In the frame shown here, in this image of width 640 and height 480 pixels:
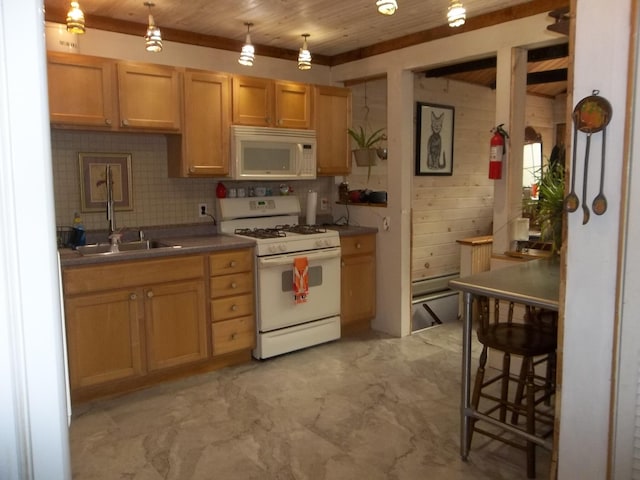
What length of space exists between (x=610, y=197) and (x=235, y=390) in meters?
2.55

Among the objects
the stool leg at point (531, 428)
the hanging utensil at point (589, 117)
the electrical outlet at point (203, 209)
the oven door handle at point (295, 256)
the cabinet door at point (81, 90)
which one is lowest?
the stool leg at point (531, 428)

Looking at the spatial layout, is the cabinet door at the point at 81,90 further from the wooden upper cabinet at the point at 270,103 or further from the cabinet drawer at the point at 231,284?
the cabinet drawer at the point at 231,284

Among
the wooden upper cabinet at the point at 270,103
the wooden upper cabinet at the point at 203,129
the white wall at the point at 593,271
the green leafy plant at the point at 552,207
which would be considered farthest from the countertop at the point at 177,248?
the white wall at the point at 593,271

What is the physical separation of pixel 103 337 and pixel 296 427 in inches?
52.1

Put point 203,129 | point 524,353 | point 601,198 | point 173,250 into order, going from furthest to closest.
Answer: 1. point 203,129
2. point 173,250
3. point 524,353
4. point 601,198

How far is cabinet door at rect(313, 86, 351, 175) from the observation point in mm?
4488

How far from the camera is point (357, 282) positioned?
4.51 metres

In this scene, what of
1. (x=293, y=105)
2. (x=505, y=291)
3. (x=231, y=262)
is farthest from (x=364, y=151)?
(x=505, y=291)

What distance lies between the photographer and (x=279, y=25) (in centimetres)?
379

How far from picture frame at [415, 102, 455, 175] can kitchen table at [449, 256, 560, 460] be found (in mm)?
2812

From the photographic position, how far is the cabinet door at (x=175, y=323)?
3.39m

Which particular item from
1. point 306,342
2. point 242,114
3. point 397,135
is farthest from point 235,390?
point 397,135

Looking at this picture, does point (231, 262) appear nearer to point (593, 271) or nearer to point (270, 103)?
point (270, 103)

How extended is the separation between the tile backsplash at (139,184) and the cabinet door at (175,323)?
0.75m
